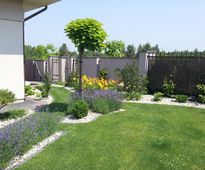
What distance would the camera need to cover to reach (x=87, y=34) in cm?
773

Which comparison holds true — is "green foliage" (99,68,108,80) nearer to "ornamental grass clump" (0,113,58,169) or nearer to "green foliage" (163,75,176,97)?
"green foliage" (163,75,176,97)

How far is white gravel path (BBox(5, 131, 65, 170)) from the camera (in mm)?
4383

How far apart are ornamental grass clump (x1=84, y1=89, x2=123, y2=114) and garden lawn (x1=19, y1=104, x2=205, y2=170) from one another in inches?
18.3

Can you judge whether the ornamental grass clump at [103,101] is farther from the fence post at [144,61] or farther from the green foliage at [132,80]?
the fence post at [144,61]

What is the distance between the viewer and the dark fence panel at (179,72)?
11.6m

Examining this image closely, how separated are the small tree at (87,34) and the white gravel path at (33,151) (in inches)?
118

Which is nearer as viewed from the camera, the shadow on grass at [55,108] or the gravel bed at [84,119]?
the gravel bed at [84,119]

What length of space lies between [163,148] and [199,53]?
7.63 meters

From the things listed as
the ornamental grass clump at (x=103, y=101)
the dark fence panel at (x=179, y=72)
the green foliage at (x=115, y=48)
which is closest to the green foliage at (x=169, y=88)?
the dark fence panel at (x=179, y=72)

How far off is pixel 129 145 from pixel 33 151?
1.88 metres

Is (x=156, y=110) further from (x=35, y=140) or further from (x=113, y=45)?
(x=113, y=45)

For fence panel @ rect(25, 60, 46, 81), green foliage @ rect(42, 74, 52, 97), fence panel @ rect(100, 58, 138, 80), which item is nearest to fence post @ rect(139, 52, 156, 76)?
fence panel @ rect(100, 58, 138, 80)

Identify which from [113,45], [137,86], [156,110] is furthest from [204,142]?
[113,45]

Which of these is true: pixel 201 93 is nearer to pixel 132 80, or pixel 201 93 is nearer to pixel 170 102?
pixel 170 102
